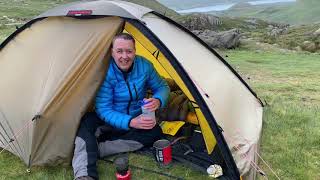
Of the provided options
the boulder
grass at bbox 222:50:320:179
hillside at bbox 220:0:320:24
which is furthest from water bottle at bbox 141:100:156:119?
hillside at bbox 220:0:320:24

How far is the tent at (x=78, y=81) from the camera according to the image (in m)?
5.66

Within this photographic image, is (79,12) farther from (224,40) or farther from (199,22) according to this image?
(199,22)

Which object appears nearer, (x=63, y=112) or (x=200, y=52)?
(x=63, y=112)

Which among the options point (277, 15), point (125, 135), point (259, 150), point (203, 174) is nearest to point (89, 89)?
point (125, 135)

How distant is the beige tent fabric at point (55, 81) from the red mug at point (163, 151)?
1152 mm

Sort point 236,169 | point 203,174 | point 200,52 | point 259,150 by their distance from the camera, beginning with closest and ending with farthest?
point 236,169 → point 203,174 → point 259,150 → point 200,52

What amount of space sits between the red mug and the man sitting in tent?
304 mm

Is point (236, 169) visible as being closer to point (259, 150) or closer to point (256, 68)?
point (259, 150)

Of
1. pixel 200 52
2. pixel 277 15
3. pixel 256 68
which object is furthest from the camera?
pixel 277 15

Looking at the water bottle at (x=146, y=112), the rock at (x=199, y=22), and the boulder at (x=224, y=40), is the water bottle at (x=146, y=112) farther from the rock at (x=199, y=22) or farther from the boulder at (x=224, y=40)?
the rock at (x=199, y=22)

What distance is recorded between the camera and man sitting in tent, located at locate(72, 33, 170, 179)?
232 inches

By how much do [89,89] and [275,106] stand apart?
4.83m

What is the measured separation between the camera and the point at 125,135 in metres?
6.32

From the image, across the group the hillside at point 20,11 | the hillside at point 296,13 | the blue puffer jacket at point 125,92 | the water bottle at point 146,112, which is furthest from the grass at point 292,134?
the hillside at point 296,13
